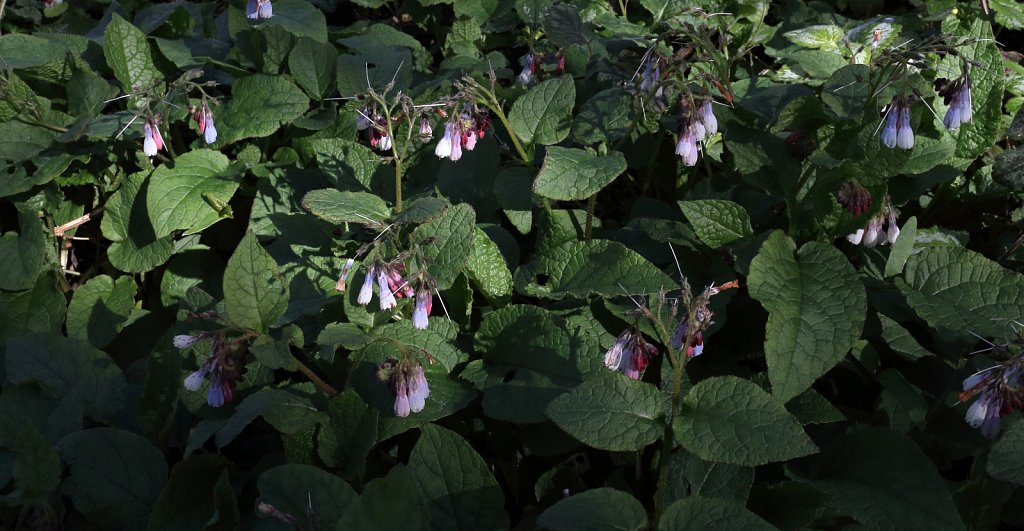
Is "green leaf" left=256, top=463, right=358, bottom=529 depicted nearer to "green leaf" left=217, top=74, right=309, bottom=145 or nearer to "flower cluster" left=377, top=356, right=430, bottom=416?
"flower cluster" left=377, top=356, right=430, bottom=416

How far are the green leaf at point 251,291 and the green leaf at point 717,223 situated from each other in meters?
1.33

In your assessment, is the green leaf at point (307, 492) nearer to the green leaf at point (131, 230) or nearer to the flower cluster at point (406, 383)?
the flower cluster at point (406, 383)

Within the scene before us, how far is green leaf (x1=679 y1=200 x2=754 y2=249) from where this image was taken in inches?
114

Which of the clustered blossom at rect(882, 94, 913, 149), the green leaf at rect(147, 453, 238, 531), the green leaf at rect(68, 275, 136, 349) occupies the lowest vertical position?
the green leaf at rect(68, 275, 136, 349)

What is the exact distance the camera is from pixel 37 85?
436 centimetres

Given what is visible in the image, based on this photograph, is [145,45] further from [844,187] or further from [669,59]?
[844,187]

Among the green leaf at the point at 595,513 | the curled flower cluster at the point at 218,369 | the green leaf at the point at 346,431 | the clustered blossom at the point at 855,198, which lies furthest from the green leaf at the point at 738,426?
the curled flower cluster at the point at 218,369

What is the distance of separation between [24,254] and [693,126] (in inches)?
107

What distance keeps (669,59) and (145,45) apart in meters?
2.59

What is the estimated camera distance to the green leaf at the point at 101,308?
3588 mm

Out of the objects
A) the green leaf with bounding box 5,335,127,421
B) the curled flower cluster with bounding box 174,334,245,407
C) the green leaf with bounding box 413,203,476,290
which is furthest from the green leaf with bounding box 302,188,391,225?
the green leaf with bounding box 5,335,127,421

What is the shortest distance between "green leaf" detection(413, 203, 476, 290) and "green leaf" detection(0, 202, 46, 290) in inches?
68.4

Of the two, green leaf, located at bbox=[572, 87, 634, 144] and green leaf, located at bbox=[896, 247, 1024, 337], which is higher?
green leaf, located at bbox=[572, 87, 634, 144]

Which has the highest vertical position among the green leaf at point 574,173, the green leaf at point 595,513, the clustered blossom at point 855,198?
the clustered blossom at point 855,198
